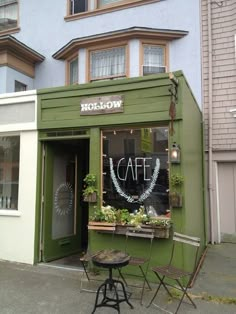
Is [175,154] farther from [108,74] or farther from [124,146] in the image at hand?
[108,74]

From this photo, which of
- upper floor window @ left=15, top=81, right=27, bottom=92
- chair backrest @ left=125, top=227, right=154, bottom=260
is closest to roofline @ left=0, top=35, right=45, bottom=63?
upper floor window @ left=15, top=81, right=27, bottom=92

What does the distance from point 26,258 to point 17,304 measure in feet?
6.62

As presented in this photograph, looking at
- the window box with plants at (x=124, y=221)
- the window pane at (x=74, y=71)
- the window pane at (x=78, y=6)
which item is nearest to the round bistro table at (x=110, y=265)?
the window box with plants at (x=124, y=221)

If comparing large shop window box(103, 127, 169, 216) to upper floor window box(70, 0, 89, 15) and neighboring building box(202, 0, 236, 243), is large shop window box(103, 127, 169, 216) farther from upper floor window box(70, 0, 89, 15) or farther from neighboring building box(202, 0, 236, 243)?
upper floor window box(70, 0, 89, 15)

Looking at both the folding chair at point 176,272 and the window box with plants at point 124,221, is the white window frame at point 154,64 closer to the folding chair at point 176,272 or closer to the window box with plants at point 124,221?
the window box with plants at point 124,221

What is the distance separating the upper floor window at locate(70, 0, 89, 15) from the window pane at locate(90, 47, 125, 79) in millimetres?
1777

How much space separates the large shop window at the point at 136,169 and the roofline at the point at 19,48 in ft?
16.5

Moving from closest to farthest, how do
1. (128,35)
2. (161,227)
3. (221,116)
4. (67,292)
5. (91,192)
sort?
(67,292) → (161,227) → (91,192) → (221,116) → (128,35)

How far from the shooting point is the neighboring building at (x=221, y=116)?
854cm

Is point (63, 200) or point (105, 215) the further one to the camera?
point (63, 200)

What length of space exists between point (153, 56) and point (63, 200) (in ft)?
15.5

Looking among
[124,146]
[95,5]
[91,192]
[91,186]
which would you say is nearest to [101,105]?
[124,146]

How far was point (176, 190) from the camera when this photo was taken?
5.57 metres

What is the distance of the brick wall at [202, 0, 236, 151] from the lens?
852 cm
